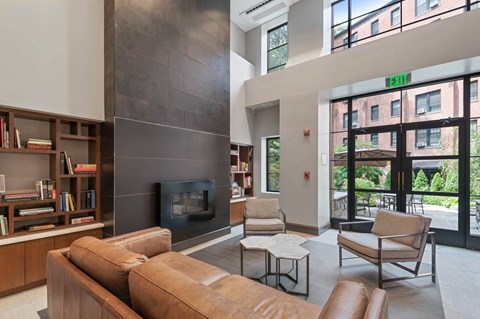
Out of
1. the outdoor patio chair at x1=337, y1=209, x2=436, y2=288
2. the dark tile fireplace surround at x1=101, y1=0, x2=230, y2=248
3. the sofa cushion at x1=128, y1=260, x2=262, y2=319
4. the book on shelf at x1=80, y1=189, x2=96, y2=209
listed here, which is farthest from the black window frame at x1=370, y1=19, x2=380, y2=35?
the book on shelf at x1=80, y1=189, x2=96, y2=209

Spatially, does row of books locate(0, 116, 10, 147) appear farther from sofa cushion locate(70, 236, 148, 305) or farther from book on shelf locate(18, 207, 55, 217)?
sofa cushion locate(70, 236, 148, 305)

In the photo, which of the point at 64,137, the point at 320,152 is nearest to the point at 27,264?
the point at 64,137

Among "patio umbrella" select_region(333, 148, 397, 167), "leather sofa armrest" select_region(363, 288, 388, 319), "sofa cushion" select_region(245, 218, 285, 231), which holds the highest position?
A: "patio umbrella" select_region(333, 148, 397, 167)

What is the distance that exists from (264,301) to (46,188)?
300 cm

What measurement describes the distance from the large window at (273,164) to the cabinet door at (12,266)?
5126mm

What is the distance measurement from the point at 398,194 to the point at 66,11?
6.14 metres

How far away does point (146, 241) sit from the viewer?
2449 mm

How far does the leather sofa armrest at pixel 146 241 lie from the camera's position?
2.30 m

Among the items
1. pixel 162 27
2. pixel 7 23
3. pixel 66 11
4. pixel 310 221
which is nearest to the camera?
pixel 7 23

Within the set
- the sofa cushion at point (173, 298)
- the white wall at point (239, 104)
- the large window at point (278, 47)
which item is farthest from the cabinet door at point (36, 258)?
the large window at point (278, 47)

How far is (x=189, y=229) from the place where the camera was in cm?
413

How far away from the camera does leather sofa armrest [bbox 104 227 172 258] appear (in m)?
2.30

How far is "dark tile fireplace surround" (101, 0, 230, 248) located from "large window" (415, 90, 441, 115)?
12.1 feet

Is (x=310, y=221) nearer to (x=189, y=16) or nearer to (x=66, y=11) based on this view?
(x=189, y=16)
